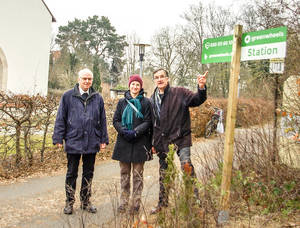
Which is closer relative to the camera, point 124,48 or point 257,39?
point 257,39

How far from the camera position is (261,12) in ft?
22.1

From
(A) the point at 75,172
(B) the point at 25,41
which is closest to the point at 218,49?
(A) the point at 75,172

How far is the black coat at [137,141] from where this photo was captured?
4.11 meters

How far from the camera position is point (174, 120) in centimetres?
399

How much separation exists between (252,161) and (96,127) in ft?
7.44

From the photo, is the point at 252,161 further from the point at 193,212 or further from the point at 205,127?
the point at 205,127

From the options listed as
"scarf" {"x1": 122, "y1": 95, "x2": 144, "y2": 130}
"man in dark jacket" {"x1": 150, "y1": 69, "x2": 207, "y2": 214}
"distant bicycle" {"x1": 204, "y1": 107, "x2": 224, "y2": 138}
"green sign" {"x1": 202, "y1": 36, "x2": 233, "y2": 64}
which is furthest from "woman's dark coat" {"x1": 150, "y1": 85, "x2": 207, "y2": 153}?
"distant bicycle" {"x1": 204, "y1": 107, "x2": 224, "y2": 138}

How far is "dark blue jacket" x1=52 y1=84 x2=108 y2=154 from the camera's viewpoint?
4.12m

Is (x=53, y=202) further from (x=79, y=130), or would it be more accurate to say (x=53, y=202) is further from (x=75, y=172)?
(x=79, y=130)

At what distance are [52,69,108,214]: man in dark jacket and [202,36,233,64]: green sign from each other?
1642mm

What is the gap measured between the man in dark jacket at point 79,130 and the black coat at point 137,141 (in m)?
0.34

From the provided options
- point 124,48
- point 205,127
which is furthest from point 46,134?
point 124,48

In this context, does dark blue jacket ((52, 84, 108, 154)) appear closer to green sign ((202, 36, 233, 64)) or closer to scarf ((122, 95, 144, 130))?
scarf ((122, 95, 144, 130))

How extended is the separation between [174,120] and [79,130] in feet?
4.27
